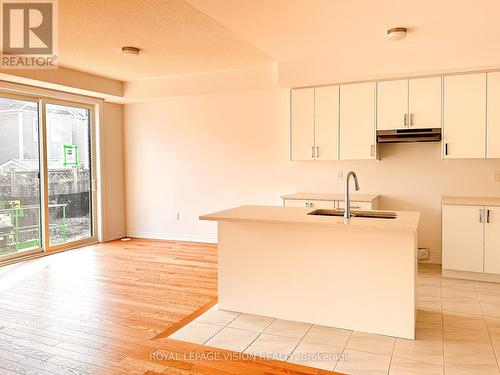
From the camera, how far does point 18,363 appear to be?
255 cm

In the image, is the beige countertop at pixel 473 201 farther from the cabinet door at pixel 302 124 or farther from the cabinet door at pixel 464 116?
the cabinet door at pixel 302 124

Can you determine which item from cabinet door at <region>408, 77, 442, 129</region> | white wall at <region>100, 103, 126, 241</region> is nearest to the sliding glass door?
white wall at <region>100, 103, 126, 241</region>

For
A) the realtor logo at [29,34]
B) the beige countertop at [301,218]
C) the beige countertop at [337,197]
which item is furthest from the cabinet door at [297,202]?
the realtor logo at [29,34]

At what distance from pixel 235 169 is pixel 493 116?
347cm

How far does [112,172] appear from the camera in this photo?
22.4 feet

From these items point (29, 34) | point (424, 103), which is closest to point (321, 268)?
point (424, 103)

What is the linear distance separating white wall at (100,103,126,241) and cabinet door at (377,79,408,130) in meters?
4.42

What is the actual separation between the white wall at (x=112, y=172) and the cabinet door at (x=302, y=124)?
3.31 m

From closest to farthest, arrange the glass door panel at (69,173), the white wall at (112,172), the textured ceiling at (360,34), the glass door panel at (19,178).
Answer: the textured ceiling at (360,34)
the glass door panel at (19,178)
the glass door panel at (69,173)
the white wall at (112,172)

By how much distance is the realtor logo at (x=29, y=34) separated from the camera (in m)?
3.41

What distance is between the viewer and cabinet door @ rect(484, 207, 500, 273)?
4066mm

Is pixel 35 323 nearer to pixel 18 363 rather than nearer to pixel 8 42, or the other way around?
pixel 18 363

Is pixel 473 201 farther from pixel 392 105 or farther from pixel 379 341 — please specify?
pixel 379 341

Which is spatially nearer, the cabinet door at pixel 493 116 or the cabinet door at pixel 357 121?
the cabinet door at pixel 493 116
